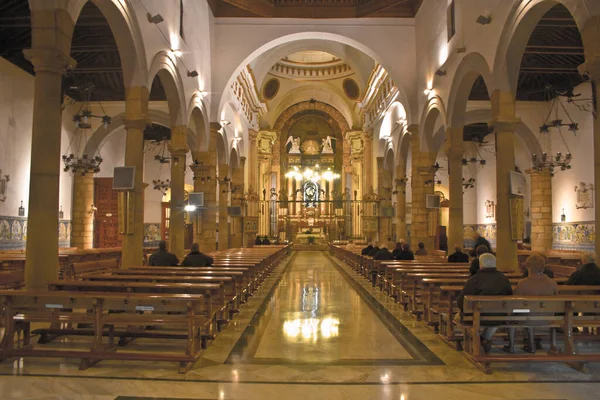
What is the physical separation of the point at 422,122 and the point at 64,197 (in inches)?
502

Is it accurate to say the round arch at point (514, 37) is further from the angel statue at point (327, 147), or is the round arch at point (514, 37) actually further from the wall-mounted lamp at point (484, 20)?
the angel statue at point (327, 147)

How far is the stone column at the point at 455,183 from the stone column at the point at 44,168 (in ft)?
33.2

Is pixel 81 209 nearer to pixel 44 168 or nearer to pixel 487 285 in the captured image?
pixel 44 168

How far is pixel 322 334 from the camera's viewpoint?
22.4 feet

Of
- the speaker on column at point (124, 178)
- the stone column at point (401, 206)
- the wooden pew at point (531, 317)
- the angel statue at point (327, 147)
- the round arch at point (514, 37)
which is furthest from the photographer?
the angel statue at point (327, 147)

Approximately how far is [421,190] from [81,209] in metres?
12.3

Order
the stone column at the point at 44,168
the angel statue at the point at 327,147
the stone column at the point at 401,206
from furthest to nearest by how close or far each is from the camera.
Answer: the angel statue at the point at 327,147 < the stone column at the point at 401,206 < the stone column at the point at 44,168

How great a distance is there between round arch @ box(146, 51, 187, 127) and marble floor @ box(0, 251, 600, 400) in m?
7.13

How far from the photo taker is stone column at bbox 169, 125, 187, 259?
14.4 meters

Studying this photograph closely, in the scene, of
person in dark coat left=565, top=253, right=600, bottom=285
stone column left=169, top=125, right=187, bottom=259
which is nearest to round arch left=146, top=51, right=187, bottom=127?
stone column left=169, top=125, right=187, bottom=259

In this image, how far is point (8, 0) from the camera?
36.4ft

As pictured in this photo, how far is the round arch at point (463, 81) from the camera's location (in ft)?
38.3

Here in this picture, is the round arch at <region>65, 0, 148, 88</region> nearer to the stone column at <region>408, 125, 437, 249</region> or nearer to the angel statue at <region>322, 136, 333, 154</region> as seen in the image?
the stone column at <region>408, 125, 437, 249</region>

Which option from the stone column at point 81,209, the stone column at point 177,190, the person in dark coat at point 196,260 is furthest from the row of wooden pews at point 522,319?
the stone column at point 81,209
